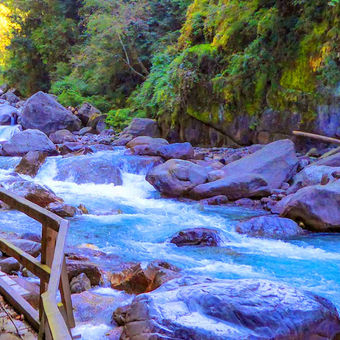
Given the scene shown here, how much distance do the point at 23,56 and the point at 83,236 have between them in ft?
80.0

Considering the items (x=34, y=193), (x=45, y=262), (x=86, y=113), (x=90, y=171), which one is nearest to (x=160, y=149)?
(x=90, y=171)

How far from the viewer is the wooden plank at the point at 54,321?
1.45 meters

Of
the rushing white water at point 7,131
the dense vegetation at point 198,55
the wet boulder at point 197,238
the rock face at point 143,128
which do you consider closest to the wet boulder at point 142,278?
the wet boulder at point 197,238

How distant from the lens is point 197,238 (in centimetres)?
696

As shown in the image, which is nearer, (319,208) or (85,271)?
(85,271)

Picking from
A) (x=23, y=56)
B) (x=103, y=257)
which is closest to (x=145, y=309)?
(x=103, y=257)

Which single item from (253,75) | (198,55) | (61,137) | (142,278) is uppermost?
(198,55)

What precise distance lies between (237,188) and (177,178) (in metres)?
1.45

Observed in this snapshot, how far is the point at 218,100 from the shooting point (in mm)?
14148

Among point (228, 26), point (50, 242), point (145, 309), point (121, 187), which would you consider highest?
point (228, 26)

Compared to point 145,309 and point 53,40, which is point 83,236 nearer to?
point 145,309

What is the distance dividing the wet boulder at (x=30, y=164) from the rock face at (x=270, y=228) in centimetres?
683

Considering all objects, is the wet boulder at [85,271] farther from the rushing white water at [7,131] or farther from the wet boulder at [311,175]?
the rushing white water at [7,131]

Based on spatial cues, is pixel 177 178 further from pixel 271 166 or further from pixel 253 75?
pixel 253 75
